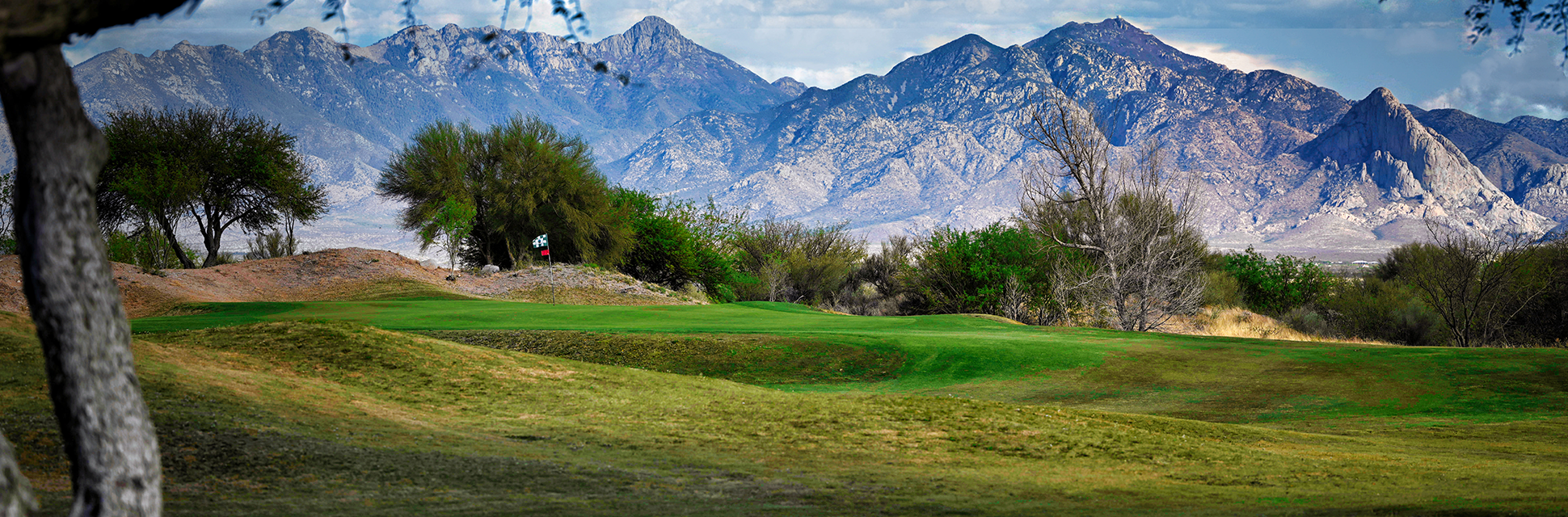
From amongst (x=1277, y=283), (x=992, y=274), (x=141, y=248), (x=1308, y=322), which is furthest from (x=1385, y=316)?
(x=141, y=248)

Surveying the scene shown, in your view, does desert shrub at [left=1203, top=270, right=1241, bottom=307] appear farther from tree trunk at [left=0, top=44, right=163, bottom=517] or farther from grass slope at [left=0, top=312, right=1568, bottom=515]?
tree trunk at [left=0, top=44, right=163, bottom=517]

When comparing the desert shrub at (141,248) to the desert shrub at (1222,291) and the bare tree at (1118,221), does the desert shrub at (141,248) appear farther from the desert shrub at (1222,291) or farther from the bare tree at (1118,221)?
the desert shrub at (1222,291)

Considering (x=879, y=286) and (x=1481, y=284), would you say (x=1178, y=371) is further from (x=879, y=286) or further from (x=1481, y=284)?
(x=879, y=286)

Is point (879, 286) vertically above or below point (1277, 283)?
below

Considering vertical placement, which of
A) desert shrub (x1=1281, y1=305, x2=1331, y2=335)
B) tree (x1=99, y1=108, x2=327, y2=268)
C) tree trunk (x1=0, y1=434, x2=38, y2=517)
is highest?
tree (x1=99, y1=108, x2=327, y2=268)

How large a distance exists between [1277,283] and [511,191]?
42.3 metres

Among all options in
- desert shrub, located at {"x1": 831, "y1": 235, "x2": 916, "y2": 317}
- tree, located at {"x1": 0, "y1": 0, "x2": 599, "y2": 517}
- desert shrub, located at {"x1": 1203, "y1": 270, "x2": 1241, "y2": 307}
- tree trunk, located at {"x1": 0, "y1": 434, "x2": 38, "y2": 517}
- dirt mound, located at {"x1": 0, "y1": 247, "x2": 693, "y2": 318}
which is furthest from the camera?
desert shrub, located at {"x1": 831, "y1": 235, "x2": 916, "y2": 317}

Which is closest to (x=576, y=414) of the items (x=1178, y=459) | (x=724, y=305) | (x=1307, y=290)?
(x=1178, y=459)

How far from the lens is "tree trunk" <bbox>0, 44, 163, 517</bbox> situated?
3498 millimetres

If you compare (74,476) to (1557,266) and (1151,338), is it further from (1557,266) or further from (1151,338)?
(1557,266)

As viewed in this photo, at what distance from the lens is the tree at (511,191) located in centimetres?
4772

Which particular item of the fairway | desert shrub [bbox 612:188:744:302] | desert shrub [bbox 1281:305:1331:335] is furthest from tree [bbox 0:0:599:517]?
desert shrub [bbox 612:188:744:302]

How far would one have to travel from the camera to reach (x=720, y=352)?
17.8 meters

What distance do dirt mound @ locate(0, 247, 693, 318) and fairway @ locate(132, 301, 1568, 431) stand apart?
12407 mm
